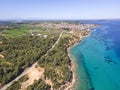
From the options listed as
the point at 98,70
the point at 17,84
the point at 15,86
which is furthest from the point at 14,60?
the point at 98,70

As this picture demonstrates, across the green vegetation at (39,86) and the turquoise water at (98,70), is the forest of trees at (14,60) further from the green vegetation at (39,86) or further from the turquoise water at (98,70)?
the turquoise water at (98,70)

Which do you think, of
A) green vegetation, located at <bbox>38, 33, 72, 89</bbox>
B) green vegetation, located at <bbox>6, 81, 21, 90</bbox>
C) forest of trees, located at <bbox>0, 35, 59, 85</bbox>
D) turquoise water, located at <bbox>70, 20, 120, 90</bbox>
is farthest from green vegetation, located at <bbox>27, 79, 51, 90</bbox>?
turquoise water, located at <bbox>70, 20, 120, 90</bbox>

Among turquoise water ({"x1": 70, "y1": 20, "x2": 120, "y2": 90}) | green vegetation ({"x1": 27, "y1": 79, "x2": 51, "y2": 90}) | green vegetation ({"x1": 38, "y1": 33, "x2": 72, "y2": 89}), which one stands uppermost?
green vegetation ({"x1": 27, "y1": 79, "x2": 51, "y2": 90})

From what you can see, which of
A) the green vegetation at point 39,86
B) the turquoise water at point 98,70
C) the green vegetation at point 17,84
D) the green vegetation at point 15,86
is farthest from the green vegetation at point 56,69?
the green vegetation at point 15,86

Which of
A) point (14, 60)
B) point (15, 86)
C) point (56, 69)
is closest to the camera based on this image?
point (15, 86)

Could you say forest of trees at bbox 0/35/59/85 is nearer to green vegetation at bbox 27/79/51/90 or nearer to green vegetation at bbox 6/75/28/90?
green vegetation at bbox 6/75/28/90

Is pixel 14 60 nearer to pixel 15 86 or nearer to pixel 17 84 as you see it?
pixel 17 84

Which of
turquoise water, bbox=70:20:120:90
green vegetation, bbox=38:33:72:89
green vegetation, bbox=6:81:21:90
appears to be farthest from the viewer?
green vegetation, bbox=38:33:72:89

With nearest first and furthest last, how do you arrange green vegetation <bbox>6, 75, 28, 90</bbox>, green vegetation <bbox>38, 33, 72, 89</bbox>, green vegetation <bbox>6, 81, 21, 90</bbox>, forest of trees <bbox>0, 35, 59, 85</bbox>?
green vegetation <bbox>6, 81, 21, 90</bbox>, green vegetation <bbox>6, 75, 28, 90</bbox>, green vegetation <bbox>38, 33, 72, 89</bbox>, forest of trees <bbox>0, 35, 59, 85</bbox>

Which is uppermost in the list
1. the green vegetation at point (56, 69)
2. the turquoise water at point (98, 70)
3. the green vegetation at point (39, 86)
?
the green vegetation at point (39, 86)

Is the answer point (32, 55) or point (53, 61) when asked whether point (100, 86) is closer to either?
point (53, 61)

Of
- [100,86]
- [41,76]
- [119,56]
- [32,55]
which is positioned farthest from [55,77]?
[119,56]
